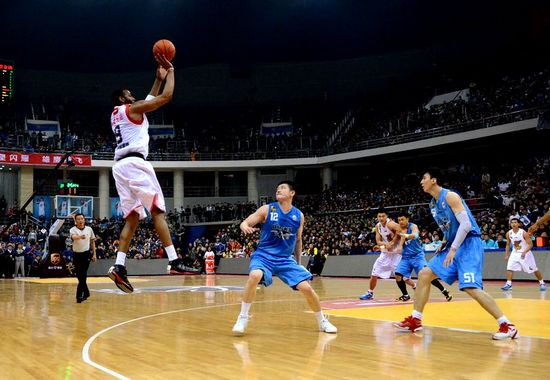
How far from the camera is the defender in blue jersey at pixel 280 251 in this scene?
6668 mm

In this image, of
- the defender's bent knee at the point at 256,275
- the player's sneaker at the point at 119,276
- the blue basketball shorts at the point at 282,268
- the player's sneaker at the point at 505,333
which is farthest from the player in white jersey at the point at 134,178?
the player's sneaker at the point at 505,333

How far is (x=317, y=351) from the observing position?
5453 mm

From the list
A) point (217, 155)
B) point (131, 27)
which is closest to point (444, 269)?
point (217, 155)

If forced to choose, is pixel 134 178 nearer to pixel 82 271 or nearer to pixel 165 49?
pixel 165 49

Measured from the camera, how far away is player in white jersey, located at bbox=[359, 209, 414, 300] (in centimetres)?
1176

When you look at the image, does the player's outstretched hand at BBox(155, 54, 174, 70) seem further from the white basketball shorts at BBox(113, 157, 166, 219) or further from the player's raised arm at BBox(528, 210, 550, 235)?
the player's raised arm at BBox(528, 210, 550, 235)

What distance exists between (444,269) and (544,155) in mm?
26837

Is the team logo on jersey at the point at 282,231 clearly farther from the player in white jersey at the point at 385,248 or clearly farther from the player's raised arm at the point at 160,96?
the player in white jersey at the point at 385,248

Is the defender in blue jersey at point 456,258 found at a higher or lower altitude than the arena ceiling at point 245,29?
lower

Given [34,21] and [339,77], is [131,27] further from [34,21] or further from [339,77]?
[339,77]

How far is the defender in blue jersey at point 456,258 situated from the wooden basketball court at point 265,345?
23 centimetres

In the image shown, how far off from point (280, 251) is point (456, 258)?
2.03m

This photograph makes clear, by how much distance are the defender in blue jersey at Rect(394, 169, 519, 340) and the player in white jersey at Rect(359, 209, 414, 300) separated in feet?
15.7

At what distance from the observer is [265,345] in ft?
19.3
